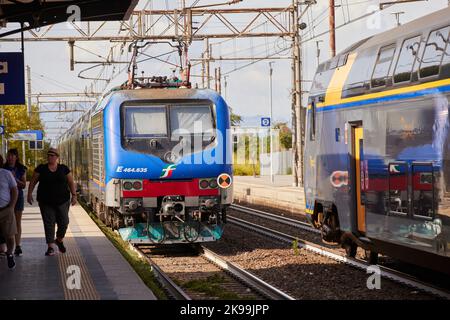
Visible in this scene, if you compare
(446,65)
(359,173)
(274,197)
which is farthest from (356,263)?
(274,197)

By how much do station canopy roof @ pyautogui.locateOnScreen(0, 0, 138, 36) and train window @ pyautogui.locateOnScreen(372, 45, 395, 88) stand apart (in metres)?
4.04

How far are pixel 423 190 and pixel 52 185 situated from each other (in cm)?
650

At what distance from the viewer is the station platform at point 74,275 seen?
10.9 metres

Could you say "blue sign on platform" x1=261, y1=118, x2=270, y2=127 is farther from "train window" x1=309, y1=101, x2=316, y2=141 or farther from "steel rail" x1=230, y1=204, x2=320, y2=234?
"train window" x1=309, y1=101, x2=316, y2=141

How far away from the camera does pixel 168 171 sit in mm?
16344

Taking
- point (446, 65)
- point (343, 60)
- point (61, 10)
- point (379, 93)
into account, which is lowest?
point (379, 93)

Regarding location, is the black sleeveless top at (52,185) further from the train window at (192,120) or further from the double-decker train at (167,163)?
the train window at (192,120)

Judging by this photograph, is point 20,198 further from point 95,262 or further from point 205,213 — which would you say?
point 205,213

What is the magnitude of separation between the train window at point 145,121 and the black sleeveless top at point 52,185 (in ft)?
7.08

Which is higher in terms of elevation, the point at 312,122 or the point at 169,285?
the point at 312,122

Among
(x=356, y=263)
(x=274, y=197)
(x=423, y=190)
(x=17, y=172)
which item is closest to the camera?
(x=423, y=190)

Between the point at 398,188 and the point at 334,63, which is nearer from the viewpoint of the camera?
the point at 398,188

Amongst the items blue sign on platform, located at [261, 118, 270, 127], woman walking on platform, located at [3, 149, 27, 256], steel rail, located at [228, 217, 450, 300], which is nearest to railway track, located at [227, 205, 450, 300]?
steel rail, located at [228, 217, 450, 300]

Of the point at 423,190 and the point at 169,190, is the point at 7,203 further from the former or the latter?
the point at 423,190
